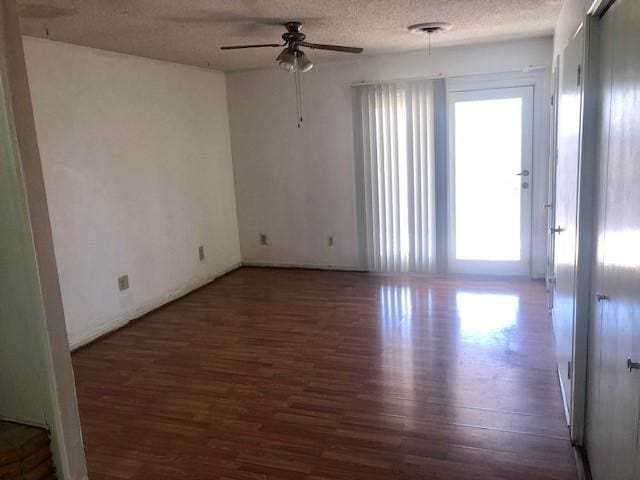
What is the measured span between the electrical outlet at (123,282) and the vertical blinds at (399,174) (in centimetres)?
259

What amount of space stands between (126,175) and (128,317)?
4.17 feet

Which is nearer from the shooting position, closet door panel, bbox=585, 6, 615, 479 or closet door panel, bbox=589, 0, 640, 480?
closet door panel, bbox=589, 0, 640, 480

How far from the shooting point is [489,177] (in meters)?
5.24

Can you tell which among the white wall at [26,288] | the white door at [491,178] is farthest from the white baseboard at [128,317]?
the white wall at [26,288]

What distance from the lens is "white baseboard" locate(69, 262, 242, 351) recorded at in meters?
4.11

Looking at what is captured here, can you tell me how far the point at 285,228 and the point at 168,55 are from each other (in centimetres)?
236

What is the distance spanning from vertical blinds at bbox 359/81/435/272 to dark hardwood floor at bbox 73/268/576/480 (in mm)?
769

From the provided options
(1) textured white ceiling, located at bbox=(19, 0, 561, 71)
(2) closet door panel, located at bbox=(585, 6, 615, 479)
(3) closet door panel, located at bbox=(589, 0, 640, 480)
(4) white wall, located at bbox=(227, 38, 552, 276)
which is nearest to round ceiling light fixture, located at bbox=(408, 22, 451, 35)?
(1) textured white ceiling, located at bbox=(19, 0, 561, 71)

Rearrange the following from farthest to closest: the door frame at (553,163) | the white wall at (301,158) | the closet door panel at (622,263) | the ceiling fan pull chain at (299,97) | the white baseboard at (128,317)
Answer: the ceiling fan pull chain at (299,97), the white wall at (301,158), the white baseboard at (128,317), the door frame at (553,163), the closet door panel at (622,263)

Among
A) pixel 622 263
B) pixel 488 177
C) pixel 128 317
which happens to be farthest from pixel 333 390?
pixel 488 177

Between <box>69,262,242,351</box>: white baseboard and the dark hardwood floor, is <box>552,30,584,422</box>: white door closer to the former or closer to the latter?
the dark hardwood floor

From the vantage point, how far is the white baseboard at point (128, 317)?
4.11 m

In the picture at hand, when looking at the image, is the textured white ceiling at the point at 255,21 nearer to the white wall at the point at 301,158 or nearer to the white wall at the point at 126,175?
the white wall at the point at 126,175

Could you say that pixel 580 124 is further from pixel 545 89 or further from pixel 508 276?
pixel 508 276
